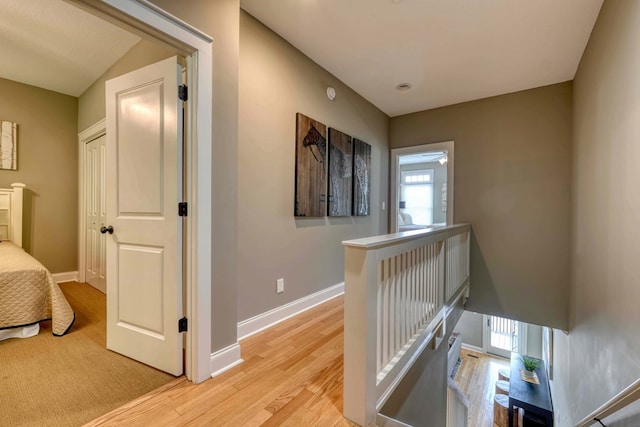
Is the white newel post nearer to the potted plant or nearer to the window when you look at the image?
the potted plant

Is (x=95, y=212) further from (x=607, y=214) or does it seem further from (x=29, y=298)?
(x=607, y=214)

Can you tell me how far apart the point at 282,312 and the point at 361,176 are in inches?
77.2

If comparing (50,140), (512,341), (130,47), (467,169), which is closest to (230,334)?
(130,47)

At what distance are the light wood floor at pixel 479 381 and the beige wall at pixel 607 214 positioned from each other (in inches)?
112

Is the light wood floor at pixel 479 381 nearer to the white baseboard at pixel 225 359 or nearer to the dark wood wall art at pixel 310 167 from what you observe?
the dark wood wall art at pixel 310 167

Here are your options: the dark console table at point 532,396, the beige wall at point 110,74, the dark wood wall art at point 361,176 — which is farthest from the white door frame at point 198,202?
the dark console table at point 532,396

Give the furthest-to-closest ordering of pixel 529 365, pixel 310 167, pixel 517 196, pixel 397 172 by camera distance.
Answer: pixel 529 365, pixel 397 172, pixel 517 196, pixel 310 167

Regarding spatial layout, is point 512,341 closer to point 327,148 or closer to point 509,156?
point 509,156

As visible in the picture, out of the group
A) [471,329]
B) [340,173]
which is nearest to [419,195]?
[471,329]

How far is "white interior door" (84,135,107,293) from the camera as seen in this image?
333cm

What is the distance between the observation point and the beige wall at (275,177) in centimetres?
218

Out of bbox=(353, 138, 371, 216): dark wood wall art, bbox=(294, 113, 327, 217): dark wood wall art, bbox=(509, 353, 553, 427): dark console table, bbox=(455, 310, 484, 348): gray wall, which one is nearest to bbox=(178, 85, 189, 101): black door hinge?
bbox=(294, 113, 327, 217): dark wood wall art

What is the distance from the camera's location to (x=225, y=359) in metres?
1.75

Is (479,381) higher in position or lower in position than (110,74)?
lower
